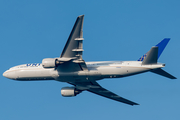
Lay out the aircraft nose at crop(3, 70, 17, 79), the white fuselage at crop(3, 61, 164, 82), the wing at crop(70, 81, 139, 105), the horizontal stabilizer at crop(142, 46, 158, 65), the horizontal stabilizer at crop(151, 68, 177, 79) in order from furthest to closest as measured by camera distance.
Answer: the wing at crop(70, 81, 139, 105) → the aircraft nose at crop(3, 70, 17, 79) → the horizontal stabilizer at crop(151, 68, 177, 79) → the white fuselage at crop(3, 61, 164, 82) → the horizontal stabilizer at crop(142, 46, 158, 65)

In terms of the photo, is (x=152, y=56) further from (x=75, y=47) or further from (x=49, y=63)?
(x=49, y=63)

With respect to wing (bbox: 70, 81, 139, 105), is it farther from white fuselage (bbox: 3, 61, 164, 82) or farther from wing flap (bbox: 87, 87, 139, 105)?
white fuselage (bbox: 3, 61, 164, 82)

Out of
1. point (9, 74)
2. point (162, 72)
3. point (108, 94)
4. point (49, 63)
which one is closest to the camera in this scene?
point (49, 63)

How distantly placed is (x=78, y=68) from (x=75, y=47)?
4492mm

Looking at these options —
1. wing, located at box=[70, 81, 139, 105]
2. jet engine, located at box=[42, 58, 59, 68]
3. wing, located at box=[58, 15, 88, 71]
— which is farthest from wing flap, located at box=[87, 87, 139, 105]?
jet engine, located at box=[42, 58, 59, 68]

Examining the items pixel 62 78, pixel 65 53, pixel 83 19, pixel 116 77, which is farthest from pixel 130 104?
pixel 83 19

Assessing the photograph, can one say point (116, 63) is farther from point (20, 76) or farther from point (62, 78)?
point (20, 76)

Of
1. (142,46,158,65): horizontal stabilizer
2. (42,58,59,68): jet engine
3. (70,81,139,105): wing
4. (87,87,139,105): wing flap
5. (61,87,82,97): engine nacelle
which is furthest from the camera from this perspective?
(87,87,139,105): wing flap

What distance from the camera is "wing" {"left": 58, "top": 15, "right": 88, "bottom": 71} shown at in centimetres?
3516

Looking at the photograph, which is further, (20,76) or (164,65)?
(20,76)

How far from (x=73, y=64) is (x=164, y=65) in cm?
1221

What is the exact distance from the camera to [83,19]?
34594 mm

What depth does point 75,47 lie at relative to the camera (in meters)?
36.8

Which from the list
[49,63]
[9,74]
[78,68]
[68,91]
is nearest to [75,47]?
[49,63]
